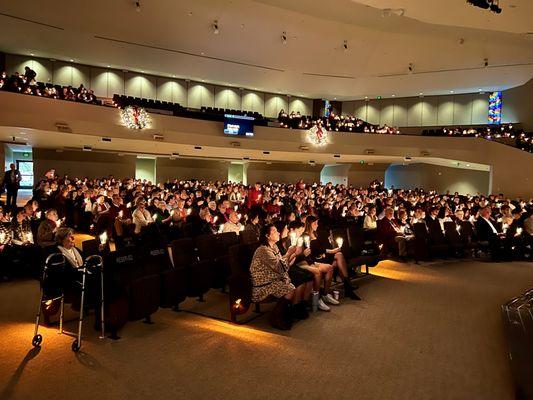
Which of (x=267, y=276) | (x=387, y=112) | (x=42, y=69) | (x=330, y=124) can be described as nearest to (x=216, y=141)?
(x=330, y=124)

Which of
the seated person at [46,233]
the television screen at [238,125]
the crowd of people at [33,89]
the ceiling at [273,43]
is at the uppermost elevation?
the ceiling at [273,43]

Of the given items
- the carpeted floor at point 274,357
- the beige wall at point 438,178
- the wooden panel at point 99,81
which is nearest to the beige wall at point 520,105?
the beige wall at point 438,178

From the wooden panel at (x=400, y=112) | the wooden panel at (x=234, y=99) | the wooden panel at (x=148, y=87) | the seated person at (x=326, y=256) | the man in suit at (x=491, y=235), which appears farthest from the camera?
the wooden panel at (x=400, y=112)

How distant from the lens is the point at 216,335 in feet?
14.1

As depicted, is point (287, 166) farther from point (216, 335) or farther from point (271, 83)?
point (216, 335)

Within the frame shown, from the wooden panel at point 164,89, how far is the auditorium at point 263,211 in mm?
121

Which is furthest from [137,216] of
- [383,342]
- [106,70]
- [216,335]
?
[106,70]

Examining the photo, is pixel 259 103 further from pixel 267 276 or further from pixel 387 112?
pixel 267 276

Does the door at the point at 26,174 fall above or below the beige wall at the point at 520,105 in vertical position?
below

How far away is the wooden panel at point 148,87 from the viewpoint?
21.9m

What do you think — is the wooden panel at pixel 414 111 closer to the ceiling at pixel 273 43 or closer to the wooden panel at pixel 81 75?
the ceiling at pixel 273 43

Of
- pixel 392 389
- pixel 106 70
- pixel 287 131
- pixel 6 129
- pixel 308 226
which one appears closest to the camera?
pixel 392 389

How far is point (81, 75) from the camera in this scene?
2034 cm

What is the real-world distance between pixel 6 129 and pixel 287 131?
11.2m
